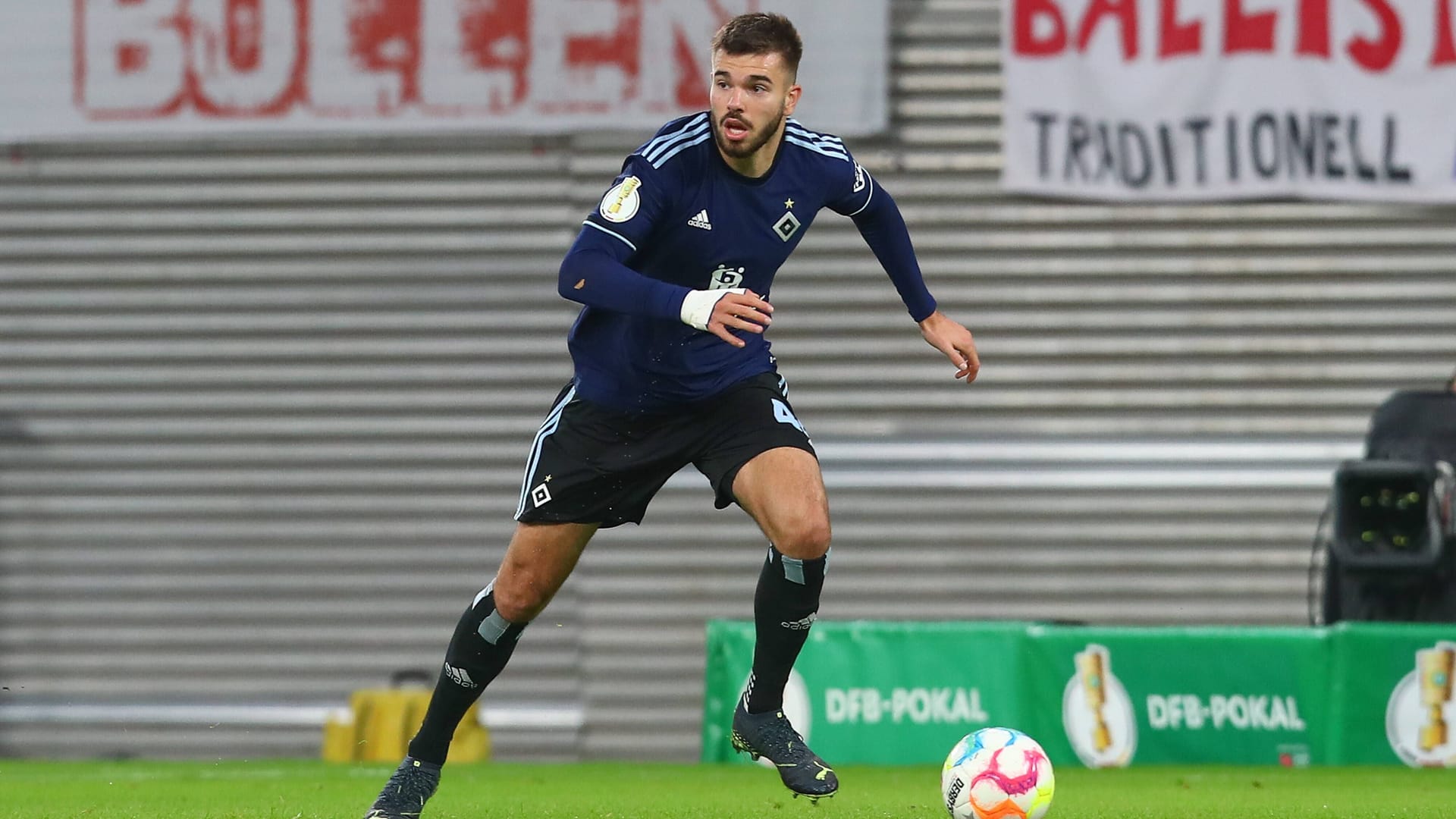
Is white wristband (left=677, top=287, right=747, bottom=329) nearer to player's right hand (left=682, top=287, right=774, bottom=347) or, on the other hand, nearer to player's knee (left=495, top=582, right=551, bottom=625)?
player's right hand (left=682, top=287, right=774, bottom=347)

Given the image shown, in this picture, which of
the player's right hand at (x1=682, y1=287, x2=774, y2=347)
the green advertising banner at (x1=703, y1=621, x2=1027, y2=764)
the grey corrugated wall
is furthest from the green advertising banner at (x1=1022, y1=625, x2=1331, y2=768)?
the player's right hand at (x1=682, y1=287, x2=774, y2=347)

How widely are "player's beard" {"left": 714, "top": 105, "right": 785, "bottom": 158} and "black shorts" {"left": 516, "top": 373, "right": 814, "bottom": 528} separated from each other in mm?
677

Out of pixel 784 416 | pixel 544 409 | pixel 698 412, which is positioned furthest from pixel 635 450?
pixel 544 409

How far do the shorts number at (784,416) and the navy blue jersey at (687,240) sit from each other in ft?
0.44

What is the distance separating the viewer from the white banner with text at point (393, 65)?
1227cm

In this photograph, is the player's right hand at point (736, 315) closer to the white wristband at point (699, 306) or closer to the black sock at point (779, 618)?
the white wristband at point (699, 306)

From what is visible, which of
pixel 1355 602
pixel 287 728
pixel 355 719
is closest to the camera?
pixel 1355 602

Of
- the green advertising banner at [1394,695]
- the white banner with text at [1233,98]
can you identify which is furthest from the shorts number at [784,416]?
the white banner with text at [1233,98]

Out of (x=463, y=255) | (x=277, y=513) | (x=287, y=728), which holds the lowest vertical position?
(x=287, y=728)

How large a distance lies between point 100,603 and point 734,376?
845 centimetres

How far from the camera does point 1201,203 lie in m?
12.2

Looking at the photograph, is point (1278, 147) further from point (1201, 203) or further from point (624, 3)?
point (624, 3)

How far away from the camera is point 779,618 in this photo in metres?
5.50

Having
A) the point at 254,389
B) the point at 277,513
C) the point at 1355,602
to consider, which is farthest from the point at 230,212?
the point at 1355,602
